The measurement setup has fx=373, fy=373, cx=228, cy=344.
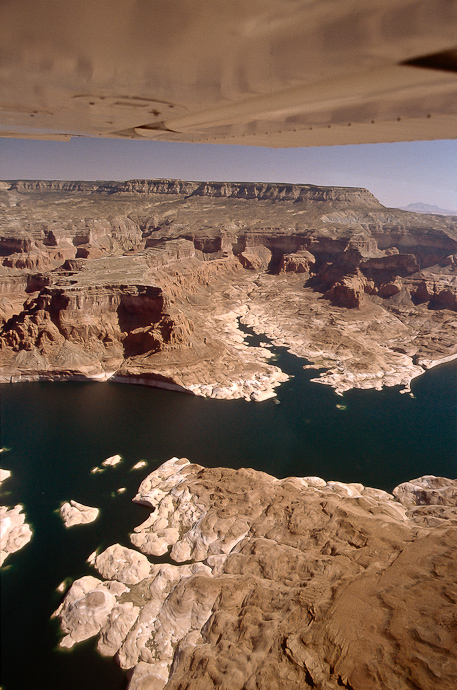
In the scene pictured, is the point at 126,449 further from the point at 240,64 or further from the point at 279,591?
the point at 240,64

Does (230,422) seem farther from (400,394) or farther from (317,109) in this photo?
(317,109)

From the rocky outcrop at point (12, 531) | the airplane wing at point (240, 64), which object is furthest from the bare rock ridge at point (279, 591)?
the airplane wing at point (240, 64)

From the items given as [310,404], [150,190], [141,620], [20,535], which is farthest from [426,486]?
[150,190]

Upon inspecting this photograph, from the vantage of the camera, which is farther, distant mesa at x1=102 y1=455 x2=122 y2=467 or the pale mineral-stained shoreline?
distant mesa at x1=102 y1=455 x2=122 y2=467

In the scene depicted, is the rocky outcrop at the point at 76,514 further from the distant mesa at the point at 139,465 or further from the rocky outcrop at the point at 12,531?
the distant mesa at the point at 139,465

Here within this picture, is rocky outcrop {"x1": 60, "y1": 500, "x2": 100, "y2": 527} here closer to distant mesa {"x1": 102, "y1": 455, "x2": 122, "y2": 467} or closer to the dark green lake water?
the dark green lake water

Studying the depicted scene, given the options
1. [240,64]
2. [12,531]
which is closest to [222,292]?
[12,531]

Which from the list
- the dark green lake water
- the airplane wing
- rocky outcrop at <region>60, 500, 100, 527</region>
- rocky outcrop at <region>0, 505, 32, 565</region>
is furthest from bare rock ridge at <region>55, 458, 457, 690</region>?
the airplane wing
